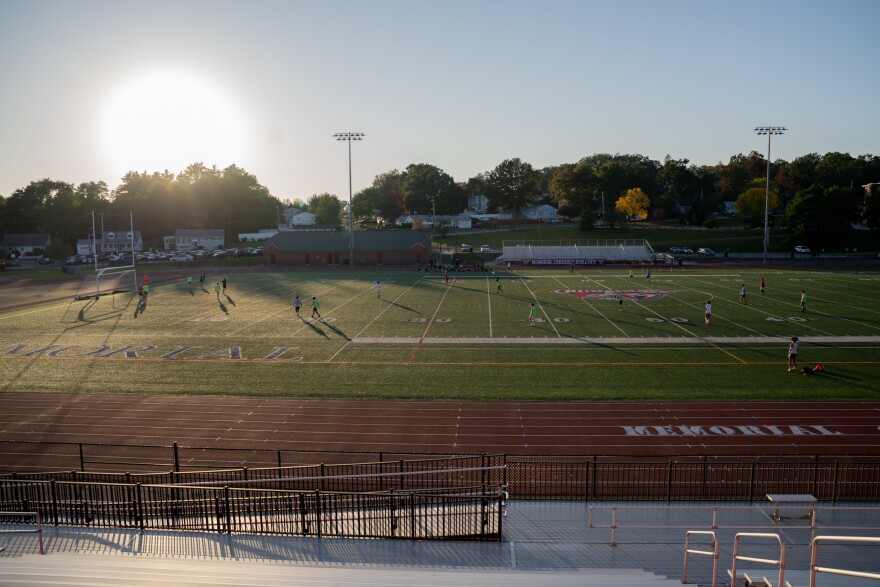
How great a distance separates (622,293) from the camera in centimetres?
4750

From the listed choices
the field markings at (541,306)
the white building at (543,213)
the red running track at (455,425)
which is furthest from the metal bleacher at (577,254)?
the red running track at (455,425)

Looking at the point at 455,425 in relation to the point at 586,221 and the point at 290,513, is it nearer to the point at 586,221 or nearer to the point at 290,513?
the point at 290,513

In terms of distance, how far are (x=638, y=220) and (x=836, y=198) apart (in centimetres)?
3753

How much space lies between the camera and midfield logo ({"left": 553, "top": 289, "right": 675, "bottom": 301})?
45.2 m

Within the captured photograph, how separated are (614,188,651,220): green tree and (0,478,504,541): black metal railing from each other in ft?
341

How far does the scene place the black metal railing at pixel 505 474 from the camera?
1312 centimetres

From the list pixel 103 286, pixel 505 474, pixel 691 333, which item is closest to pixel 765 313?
pixel 691 333

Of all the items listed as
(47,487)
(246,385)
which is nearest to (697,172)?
(246,385)

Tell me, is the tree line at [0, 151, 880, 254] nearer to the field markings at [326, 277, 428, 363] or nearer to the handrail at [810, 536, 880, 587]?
the field markings at [326, 277, 428, 363]

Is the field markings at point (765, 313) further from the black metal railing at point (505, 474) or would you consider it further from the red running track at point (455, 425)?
the black metal railing at point (505, 474)

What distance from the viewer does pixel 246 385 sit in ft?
77.1

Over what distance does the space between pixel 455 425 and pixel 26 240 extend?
11466cm

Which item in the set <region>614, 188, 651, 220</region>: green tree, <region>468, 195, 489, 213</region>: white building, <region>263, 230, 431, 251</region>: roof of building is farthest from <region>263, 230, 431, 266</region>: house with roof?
<region>468, 195, 489, 213</region>: white building

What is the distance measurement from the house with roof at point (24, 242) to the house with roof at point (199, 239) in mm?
21287
